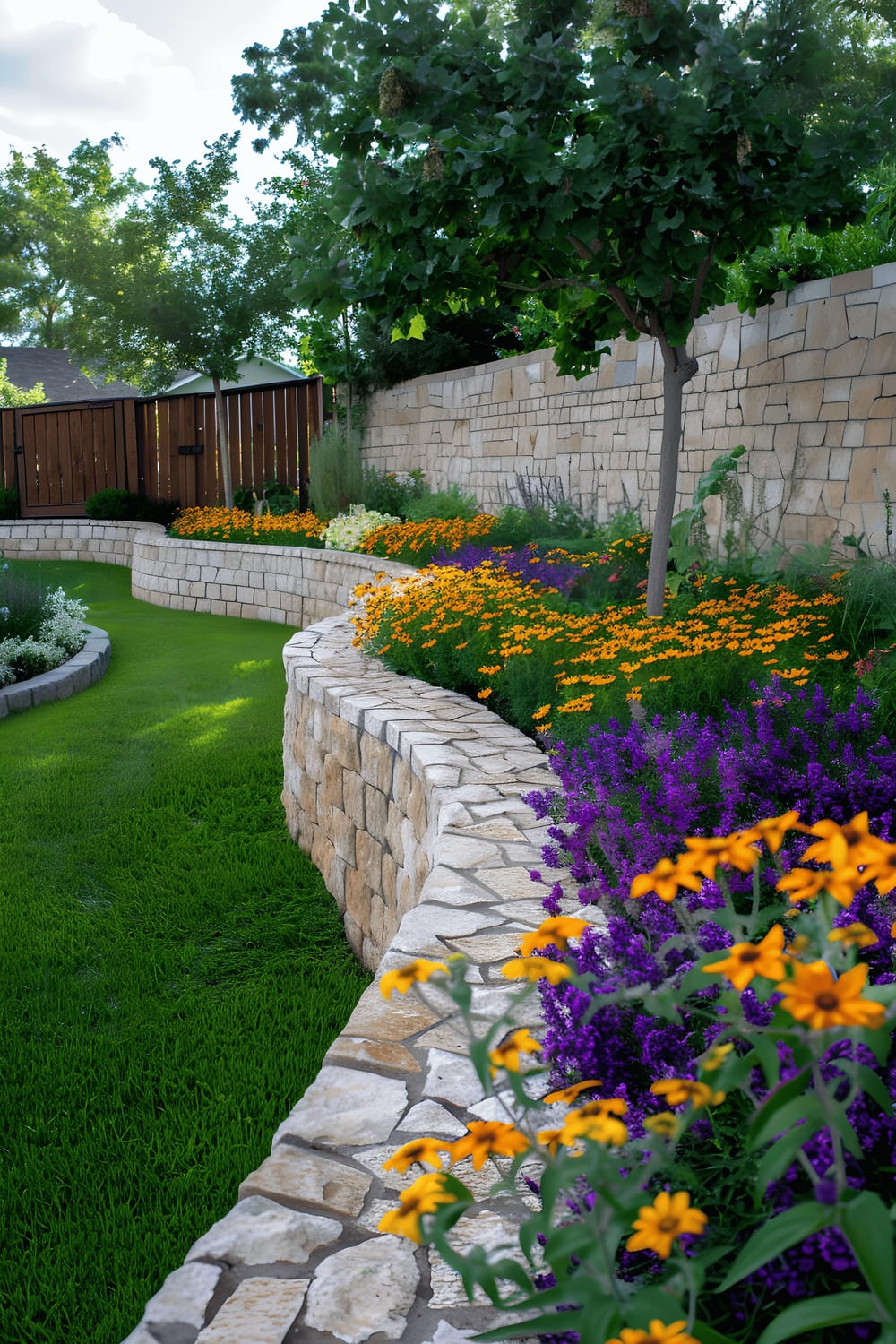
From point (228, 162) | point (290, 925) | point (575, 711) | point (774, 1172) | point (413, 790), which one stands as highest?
point (228, 162)

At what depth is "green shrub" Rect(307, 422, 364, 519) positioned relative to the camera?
12344 mm

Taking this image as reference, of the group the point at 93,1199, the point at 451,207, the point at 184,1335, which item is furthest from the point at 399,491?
the point at 184,1335

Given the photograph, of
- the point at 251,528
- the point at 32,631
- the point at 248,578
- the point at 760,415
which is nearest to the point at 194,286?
the point at 251,528

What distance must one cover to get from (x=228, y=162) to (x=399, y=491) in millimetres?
6084

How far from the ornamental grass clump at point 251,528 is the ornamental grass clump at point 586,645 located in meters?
5.78

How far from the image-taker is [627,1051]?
1.64 meters

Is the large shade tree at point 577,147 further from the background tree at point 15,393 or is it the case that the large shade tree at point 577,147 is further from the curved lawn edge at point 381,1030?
the background tree at point 15,393

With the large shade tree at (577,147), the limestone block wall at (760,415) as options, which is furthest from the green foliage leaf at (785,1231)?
the limestone block wall at (760,415)

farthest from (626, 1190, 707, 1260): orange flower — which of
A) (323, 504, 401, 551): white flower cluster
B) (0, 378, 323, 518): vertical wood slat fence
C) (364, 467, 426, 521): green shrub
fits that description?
(0, 378, 323, 518): vertical wood slat fence

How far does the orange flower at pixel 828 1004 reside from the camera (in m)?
0.84

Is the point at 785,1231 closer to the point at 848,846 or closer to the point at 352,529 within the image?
the point at 848,846

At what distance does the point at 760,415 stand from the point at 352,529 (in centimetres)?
507

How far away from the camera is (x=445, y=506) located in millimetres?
10438

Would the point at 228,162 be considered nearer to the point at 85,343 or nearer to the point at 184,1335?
the point at 85,343
